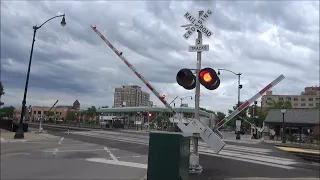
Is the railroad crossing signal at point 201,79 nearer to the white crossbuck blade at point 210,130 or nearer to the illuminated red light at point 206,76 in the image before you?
the illuminated red light at point 206,76

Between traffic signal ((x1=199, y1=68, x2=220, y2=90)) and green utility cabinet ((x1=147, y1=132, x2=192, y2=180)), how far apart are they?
2.02 meters

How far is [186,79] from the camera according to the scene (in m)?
6.93

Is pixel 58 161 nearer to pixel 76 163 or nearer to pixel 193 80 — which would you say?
pixel 76 163

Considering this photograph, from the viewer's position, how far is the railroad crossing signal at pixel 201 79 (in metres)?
6.66

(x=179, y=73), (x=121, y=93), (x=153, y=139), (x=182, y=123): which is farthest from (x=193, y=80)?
(x=121, y=93)

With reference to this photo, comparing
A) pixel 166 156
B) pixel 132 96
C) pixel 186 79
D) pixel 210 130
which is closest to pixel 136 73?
pixel 186 79

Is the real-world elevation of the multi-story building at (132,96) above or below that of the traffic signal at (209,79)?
above

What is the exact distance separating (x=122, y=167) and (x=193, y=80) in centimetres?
634

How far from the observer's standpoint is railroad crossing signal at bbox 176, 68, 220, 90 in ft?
21.9

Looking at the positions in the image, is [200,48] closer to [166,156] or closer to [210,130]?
[210,130]

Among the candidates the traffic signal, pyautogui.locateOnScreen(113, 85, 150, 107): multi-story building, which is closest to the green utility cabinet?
the traffic signal

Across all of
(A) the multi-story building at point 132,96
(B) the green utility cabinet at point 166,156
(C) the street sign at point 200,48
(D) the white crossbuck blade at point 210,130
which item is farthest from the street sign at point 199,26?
(A) the multi-story building at point 132,96

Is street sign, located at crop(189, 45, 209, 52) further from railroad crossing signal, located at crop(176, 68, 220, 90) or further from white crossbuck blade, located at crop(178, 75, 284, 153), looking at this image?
white crossbuck blade, located at crop(178, 75, 284, 153)

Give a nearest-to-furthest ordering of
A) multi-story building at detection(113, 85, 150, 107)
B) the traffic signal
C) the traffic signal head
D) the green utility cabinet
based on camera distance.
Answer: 1. the green utility cabinet
2. the traffic signal
3. the traffic signal head
4. multi-story building at detection(113, 85, 150, 107)
